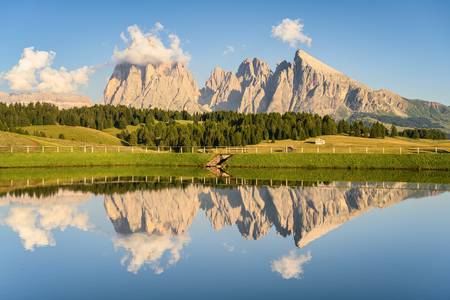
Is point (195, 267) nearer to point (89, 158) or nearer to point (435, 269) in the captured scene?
point (435, 269)

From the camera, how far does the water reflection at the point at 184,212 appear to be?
29.4 m

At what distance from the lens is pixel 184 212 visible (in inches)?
1670

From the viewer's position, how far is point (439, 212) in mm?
42406

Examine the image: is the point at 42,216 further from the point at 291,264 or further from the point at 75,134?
the point at 75,134

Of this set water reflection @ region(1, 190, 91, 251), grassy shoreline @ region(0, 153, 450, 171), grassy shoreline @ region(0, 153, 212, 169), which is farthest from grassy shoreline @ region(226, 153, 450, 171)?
water reflection @ region(1, 190, 91, 251)

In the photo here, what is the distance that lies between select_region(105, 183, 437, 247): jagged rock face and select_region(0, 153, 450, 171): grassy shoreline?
28715 mm

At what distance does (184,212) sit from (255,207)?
7056 mm

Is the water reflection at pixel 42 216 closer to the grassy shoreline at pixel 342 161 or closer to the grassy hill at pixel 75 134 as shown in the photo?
the grassy shoreline at pixel 342 161

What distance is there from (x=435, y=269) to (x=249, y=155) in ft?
257

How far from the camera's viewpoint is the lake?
21672 millimetres

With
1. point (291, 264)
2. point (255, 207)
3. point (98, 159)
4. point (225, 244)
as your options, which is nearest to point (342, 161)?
point (98, 159)

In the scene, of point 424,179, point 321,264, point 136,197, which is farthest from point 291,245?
point 424,179

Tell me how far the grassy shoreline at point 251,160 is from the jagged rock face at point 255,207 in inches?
1131

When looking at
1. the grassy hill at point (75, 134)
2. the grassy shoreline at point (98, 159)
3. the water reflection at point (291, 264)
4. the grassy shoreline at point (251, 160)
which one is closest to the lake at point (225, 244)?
the water reflection at point (291, 264)
